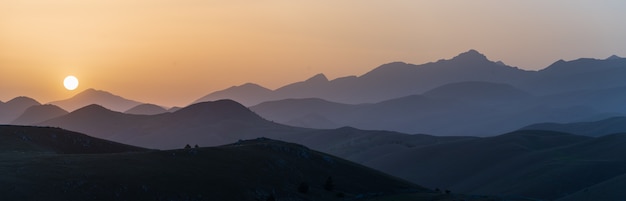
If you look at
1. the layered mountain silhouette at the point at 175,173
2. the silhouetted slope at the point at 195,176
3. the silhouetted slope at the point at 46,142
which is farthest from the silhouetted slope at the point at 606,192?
the silhouetted slope at the point at 46,142

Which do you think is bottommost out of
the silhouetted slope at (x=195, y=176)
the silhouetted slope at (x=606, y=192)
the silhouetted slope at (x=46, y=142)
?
the silhouetted slope at (x=606, y=192)

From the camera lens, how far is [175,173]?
93312 millimetres

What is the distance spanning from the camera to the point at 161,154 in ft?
336

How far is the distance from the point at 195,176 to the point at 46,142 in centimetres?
4089

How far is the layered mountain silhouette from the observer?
3211 inches

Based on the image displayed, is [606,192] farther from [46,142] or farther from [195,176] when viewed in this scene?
[46,142]

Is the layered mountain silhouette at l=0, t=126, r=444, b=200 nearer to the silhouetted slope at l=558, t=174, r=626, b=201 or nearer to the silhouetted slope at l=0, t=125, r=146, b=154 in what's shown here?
the silhouetted slope at l=0, t=125, r=146, b=154

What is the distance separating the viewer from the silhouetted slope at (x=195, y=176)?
80812 mm

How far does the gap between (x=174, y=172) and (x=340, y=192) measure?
24.9 m

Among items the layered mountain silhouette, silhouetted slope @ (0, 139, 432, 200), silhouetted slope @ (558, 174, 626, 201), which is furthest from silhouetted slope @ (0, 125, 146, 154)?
silhouetted slope @ (558, 174, 626, 201)

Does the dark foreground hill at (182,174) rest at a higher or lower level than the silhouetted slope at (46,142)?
lower

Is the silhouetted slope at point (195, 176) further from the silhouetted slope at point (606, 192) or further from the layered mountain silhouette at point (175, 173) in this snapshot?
the silhouetted slope at point (606, 192)

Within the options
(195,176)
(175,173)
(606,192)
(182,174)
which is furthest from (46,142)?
(606,192)

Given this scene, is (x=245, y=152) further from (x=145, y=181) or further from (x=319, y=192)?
(x=145, y=181)
